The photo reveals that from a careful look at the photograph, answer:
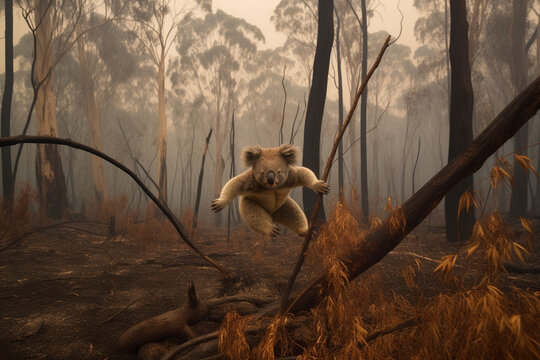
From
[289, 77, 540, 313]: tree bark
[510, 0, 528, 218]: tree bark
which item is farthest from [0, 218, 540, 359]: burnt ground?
[510, 0, 528, 218]: tree bark

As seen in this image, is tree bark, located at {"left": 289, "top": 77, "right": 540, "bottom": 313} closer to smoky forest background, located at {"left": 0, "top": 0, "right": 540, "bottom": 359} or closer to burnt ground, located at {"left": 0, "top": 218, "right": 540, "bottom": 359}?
smoky forest background, located at {"left": 0, "top": 0, "right": 540, "bottom": 359}

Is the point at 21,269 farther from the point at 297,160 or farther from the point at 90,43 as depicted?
the point at 90,43

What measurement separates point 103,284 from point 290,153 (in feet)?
11.5

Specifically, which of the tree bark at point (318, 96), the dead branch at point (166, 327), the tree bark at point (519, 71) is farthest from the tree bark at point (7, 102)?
the tree bark at point (519, 71)

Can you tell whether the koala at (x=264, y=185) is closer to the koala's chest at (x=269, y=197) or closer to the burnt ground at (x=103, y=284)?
the koala's chest at (x=269, y=197)

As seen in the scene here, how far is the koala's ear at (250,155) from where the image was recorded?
5.53ft

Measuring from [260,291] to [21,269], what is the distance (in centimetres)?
363

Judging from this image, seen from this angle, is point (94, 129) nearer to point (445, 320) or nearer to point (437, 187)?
point (437, 187)

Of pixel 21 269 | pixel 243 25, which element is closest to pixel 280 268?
pixel 21 269

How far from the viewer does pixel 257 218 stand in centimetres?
167

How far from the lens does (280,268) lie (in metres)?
4.99

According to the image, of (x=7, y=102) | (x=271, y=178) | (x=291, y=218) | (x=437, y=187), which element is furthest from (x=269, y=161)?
Answer: (x=7, y=102)

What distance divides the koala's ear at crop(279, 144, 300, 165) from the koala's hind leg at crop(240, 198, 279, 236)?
34cm

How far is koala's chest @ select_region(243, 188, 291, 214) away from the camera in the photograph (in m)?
1.67
